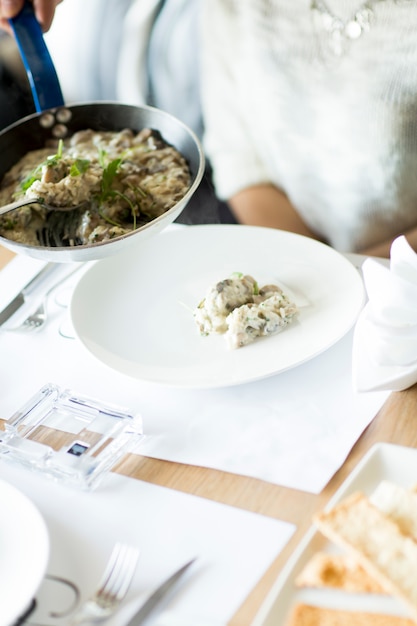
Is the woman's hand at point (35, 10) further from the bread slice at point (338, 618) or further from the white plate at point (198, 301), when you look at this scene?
the bread slice at point (338, 618)

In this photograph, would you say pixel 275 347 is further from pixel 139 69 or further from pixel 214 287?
pixel 139 69

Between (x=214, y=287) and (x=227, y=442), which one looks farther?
(x=214, y=287)

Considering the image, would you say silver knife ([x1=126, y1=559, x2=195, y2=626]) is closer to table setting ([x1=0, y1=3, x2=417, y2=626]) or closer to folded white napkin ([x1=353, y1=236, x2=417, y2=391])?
table setting ([x1=0, y1=3, x2=417, y2=626])

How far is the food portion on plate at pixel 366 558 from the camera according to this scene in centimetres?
61

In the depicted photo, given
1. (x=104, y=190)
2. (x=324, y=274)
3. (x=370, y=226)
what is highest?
(x=104, y=190)

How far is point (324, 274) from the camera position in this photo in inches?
42.6

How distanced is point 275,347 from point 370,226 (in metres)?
0.80

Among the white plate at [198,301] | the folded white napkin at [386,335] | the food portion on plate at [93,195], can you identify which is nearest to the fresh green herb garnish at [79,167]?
the food portion on plate at [93,195]

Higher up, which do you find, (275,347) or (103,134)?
(103,134)

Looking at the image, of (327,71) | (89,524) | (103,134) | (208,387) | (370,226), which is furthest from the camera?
(370,226)

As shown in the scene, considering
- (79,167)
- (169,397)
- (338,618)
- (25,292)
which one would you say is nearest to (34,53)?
(79,167)

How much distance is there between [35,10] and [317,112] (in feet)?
2.15

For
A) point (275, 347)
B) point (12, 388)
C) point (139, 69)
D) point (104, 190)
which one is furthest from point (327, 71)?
point (12, 388)

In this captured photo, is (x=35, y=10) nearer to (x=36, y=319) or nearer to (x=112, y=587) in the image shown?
(x=36, y=319)
